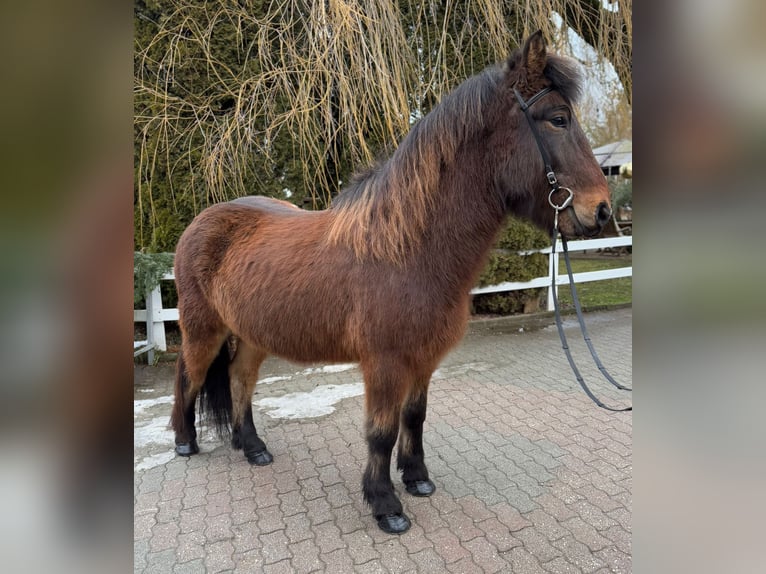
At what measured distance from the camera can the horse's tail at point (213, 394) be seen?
2879 millimetres

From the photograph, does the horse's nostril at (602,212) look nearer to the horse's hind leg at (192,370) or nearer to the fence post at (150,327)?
the horse's hind leg at (192,370)

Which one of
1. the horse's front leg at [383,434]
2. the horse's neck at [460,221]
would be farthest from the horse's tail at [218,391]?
the horse's neck at [460,221]

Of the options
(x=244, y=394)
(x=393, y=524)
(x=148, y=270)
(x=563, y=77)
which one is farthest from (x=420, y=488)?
(x=148, y=270)

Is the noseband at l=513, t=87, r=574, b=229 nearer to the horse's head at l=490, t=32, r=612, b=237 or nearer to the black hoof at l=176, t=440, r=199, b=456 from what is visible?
the horse's head at l=490, t=32, r=612, b=237

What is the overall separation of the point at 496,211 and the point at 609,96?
3.21 metres

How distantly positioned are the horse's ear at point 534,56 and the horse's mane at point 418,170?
1.6 inches

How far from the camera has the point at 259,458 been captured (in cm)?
283

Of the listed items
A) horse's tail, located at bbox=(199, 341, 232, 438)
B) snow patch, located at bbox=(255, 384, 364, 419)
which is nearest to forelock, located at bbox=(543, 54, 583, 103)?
horse's tail, located at bbox=(199, 341, 232, 438)
